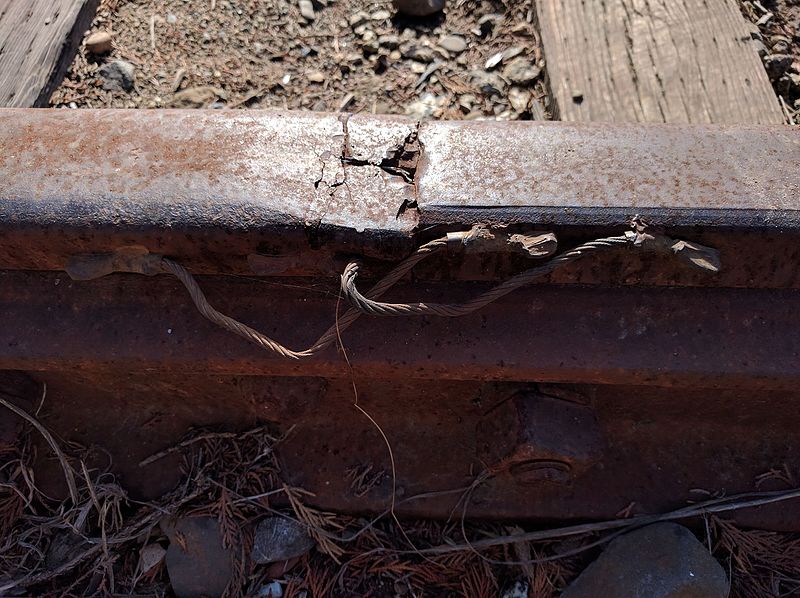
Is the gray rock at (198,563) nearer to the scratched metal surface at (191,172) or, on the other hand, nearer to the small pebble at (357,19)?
the scratched metal surface at (191,172)

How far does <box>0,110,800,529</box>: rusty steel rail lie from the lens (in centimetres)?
136

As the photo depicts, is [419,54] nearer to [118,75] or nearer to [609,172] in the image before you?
[118,75]

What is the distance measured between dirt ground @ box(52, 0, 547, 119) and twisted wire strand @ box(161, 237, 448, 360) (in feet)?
5.04

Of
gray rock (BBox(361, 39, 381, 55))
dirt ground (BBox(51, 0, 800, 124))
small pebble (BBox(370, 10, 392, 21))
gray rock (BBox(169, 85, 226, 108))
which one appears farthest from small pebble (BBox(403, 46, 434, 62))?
gray rock (BBox(169, 85, 226, 108))

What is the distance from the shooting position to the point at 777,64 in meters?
2.70

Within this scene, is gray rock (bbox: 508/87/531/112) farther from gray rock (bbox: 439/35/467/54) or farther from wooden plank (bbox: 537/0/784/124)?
gray rock (bbox: 439/35/467/54)

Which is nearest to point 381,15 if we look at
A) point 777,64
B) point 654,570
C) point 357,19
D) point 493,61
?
point 357,19

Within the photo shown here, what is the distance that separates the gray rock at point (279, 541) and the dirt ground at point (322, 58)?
1678mm

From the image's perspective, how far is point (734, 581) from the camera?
1.81 meters

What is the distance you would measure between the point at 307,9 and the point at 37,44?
1.16 meters

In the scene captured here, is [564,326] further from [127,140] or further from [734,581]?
[127,140]

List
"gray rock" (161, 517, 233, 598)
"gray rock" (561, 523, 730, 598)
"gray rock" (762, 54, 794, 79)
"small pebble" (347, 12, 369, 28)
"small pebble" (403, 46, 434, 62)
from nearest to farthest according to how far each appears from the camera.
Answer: "gray rock" (561, 523, 730, 598)
"gray rock" (161, 517, 233, 598)
"gray rock" (762, 54, 794, 79)
"small pebble" (403, 46, 434, 62)
"small pebble" (347, 12, 369, 28)

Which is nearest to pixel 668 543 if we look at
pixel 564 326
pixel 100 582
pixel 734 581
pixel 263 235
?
pixel 734 581

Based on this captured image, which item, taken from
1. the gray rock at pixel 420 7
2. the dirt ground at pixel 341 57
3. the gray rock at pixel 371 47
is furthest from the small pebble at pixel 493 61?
the gray rock at pixel 371 47
